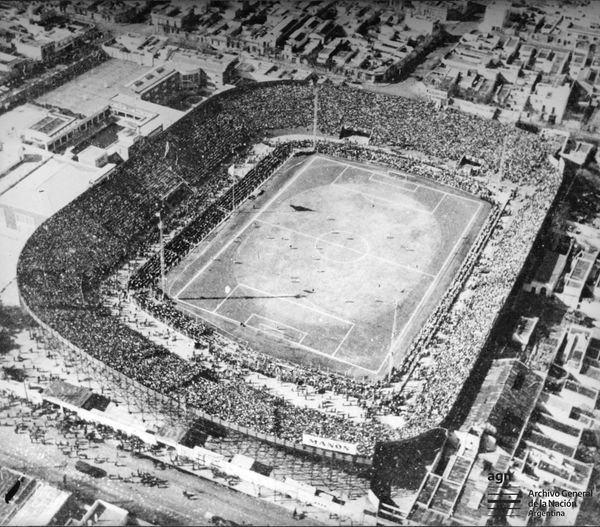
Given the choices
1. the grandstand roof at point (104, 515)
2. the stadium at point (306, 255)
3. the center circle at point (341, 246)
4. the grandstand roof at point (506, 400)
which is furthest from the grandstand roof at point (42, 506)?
the center circle at point (341, 246)

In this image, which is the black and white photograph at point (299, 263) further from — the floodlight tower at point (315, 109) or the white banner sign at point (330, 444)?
the floodlight tower at point (315, 109)

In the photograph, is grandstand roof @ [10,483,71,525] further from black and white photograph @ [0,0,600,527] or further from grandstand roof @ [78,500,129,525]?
grandstand roof @ [78,500,129,525]

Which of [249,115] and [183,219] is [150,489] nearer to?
[183,219]

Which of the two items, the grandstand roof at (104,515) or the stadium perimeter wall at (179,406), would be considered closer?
the grandstand roof at (104,515)

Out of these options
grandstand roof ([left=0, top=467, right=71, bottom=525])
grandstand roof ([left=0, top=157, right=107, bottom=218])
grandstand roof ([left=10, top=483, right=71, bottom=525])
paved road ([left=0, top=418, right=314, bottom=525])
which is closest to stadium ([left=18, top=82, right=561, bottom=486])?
grandstand roof ([left=0, top=157, right=107, bottom=218])

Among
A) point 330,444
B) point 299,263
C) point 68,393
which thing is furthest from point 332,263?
point 68,393

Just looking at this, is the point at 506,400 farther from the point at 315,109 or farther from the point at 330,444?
the point at 315,109
